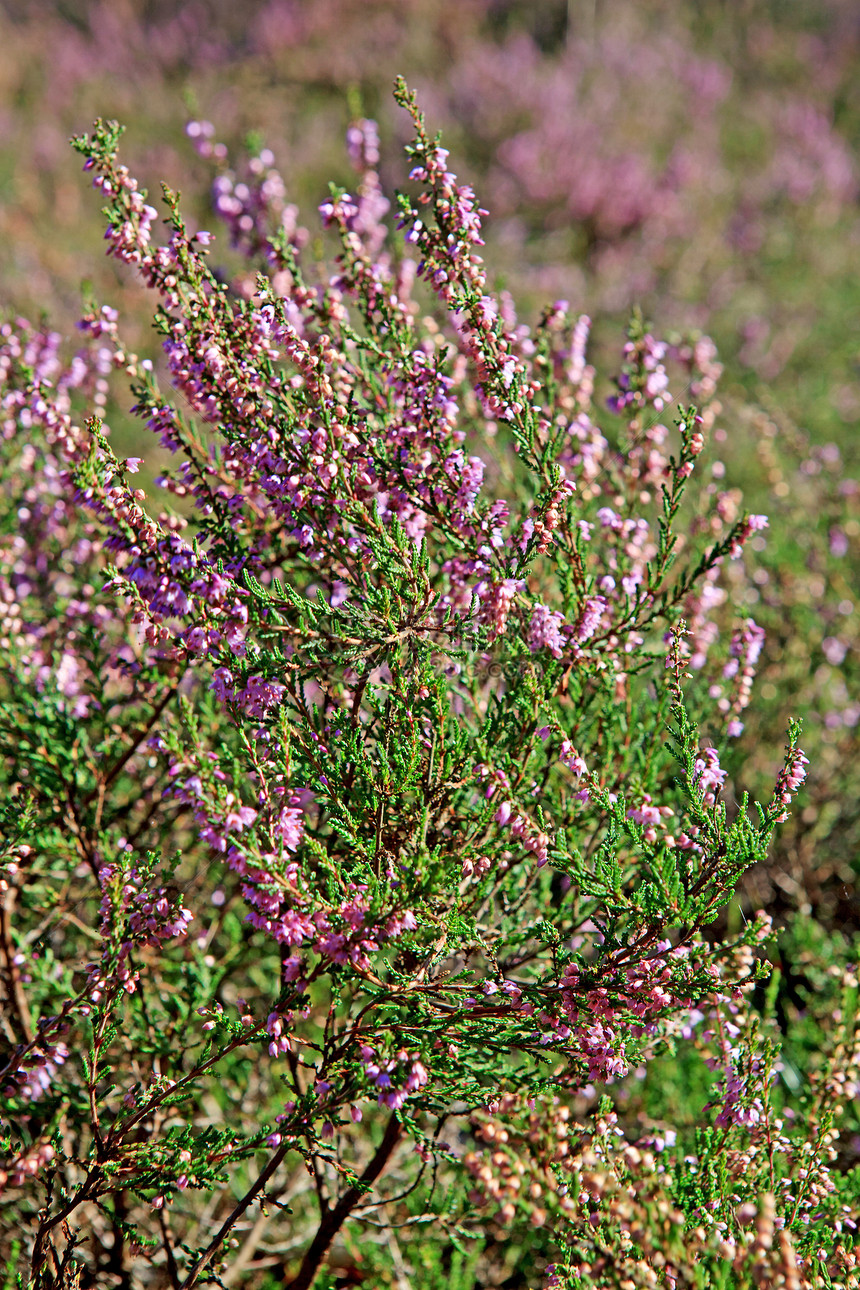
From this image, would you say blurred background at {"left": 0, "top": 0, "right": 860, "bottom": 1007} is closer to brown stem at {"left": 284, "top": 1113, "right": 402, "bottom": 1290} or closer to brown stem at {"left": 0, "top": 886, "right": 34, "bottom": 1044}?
brown stem at {"left": 284, "top": 1113, "right": 402, "bottom": 1290}

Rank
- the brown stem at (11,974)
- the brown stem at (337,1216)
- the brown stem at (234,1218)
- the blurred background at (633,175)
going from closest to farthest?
the brown stem at (234,1218)
the brown stem at (337,1216)
the brown stem at (11,974)
the blurred background at (633,175)

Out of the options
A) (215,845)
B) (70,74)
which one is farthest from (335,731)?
(70,74)

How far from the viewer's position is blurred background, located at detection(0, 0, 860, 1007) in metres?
5.59

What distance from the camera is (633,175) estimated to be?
45.9ft

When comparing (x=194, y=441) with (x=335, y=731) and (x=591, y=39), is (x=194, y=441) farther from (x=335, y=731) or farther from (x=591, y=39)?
(x=591, y=39)

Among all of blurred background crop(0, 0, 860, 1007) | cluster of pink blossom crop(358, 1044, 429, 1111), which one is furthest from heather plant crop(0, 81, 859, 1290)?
blurred background crop(0, 0, 860, 1007)

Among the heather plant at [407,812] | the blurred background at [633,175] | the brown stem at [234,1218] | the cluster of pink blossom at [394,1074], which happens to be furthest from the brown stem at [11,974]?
the blurred background at [633,175]

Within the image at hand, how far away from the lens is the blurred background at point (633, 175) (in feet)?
18.3

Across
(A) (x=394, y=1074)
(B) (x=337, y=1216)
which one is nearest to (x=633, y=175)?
(A) (x=394, y=1074)

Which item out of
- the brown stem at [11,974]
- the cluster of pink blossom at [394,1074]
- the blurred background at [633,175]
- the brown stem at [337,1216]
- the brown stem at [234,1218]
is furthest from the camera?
the blurred background at [633,175]

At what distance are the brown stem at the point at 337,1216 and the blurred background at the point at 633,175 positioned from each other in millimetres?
2254

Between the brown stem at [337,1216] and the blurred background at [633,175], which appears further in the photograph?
the blurred background at [633,175]

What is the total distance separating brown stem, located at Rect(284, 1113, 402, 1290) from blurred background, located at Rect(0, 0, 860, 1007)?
2254 mm

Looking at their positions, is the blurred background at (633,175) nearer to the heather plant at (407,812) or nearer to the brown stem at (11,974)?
the heather plant at (407,812)
